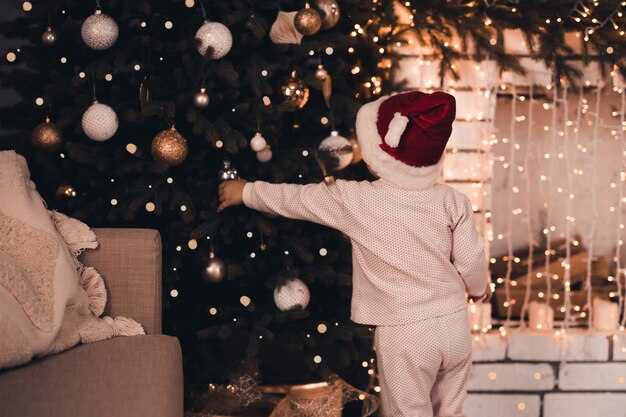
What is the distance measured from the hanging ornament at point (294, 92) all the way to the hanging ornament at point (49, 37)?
2.48ft

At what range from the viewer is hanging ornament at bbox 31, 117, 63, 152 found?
2.62 m

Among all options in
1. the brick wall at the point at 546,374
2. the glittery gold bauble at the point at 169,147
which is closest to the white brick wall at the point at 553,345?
the brick wall at the point at 546,374

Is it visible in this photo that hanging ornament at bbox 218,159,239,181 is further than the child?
Yes

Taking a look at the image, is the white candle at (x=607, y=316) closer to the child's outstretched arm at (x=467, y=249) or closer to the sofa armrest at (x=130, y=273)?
Answer: the child's outstretched arm at (x=467, y=249)

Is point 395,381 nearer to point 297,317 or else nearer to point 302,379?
point 297,317

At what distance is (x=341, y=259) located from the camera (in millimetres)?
3062

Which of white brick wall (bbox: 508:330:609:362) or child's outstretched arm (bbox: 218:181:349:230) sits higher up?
child's outstretched arm (bbox: 218:181:349:230)

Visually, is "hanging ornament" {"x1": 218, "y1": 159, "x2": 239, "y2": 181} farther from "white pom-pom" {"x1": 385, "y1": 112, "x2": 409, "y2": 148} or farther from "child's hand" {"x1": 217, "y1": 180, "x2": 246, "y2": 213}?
"white pom-pom" {"x1": 385, "y1": 112, "x2": 409, "y2": 148}

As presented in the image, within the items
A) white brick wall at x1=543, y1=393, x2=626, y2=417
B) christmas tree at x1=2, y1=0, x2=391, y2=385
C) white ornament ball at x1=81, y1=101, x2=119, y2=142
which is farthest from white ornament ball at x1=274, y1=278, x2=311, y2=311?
white brick wall at x1=543, y1=393, x2=626, y2=417

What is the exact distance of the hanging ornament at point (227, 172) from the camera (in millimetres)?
2666

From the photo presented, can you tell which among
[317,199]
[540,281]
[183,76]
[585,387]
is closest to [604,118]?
[540,281]

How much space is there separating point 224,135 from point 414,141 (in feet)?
2.09

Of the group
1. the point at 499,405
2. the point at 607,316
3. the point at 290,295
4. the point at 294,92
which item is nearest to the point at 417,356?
the point at 290,295

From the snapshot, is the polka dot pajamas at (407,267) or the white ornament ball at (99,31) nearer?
the polka dot pajamas at (407,267)
